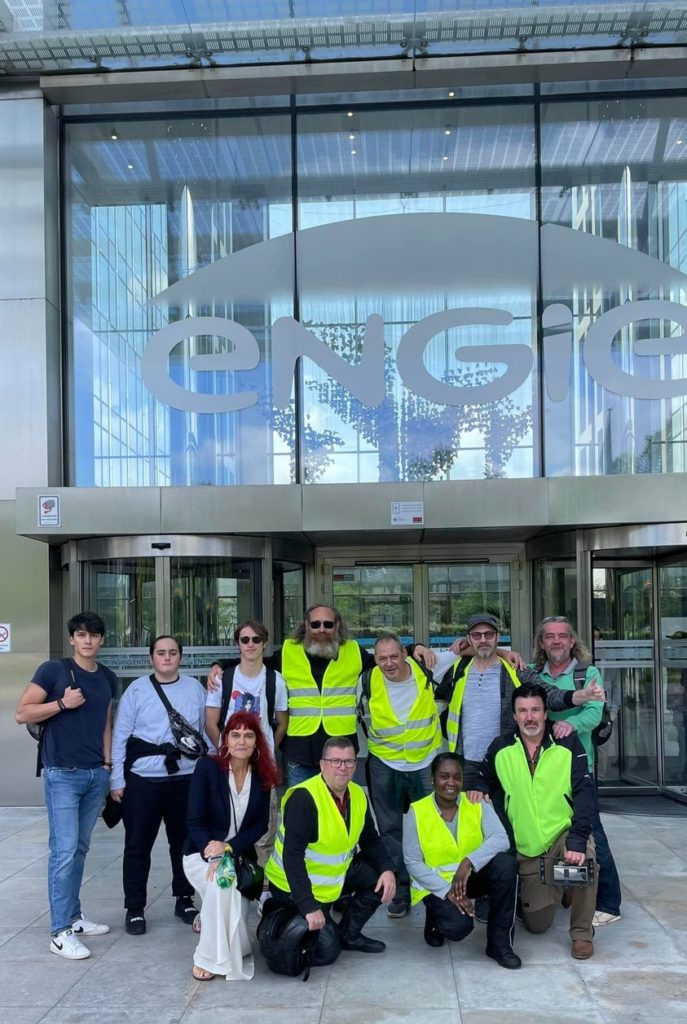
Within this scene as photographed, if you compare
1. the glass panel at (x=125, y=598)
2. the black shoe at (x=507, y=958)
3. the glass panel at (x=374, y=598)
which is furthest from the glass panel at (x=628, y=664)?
the black shoe at (x=507, y=958)

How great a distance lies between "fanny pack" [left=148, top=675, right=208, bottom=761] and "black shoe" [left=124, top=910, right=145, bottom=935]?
2.73ft

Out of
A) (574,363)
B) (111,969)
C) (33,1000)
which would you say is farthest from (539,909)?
(574,363)

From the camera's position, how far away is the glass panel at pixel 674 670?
28.2 feet

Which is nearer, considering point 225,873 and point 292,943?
point 292,943

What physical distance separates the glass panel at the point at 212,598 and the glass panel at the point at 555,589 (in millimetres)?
2656

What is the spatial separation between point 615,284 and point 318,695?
544cm

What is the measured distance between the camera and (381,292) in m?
9.25

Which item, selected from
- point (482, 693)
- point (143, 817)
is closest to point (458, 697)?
point (482, 693)

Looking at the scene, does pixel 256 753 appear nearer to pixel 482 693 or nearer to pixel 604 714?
pixel 482 693

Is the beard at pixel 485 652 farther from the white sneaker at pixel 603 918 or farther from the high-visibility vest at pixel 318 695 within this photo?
the white sneaker at pixel 603 918

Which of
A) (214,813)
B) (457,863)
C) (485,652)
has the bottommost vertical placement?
(457,863)

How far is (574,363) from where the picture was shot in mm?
9102

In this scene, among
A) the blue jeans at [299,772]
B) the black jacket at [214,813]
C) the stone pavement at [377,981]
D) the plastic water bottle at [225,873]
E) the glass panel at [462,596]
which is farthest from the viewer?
the glass panel at [462,596]

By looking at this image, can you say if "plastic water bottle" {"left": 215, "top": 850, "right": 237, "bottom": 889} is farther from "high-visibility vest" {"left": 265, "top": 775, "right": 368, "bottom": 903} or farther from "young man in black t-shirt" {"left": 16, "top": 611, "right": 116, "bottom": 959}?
"young man in black t-shirt" {"left": 16, "top": 611, "right": 116, "bottom": 959}
